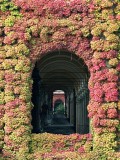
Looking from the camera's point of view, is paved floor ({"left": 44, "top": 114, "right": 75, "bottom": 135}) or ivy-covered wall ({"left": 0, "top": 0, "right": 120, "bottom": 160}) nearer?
ivy-covered wall ({"left": 0, "top": 0, "right": 120, "bottom": 160})

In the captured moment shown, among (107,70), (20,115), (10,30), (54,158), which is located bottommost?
(54,158)

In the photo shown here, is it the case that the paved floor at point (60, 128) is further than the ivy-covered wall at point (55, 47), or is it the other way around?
the paved floor at point (60, 128)

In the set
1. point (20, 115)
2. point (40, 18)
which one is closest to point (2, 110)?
point (20, 115)

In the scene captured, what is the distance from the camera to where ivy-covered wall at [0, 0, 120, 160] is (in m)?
17.8

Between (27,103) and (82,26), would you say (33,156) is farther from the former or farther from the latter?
(82,26)

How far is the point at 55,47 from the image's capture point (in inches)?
716

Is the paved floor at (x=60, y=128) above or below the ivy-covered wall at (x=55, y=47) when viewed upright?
below

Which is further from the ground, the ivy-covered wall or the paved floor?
the ivy-covered wall

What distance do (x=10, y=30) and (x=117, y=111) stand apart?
4.89 meters

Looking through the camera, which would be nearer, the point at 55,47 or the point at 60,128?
the point at 55,47

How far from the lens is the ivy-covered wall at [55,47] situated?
701 inches

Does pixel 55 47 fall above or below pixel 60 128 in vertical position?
above

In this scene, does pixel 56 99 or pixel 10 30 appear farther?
pixel 56 99

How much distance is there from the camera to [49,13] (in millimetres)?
18047
